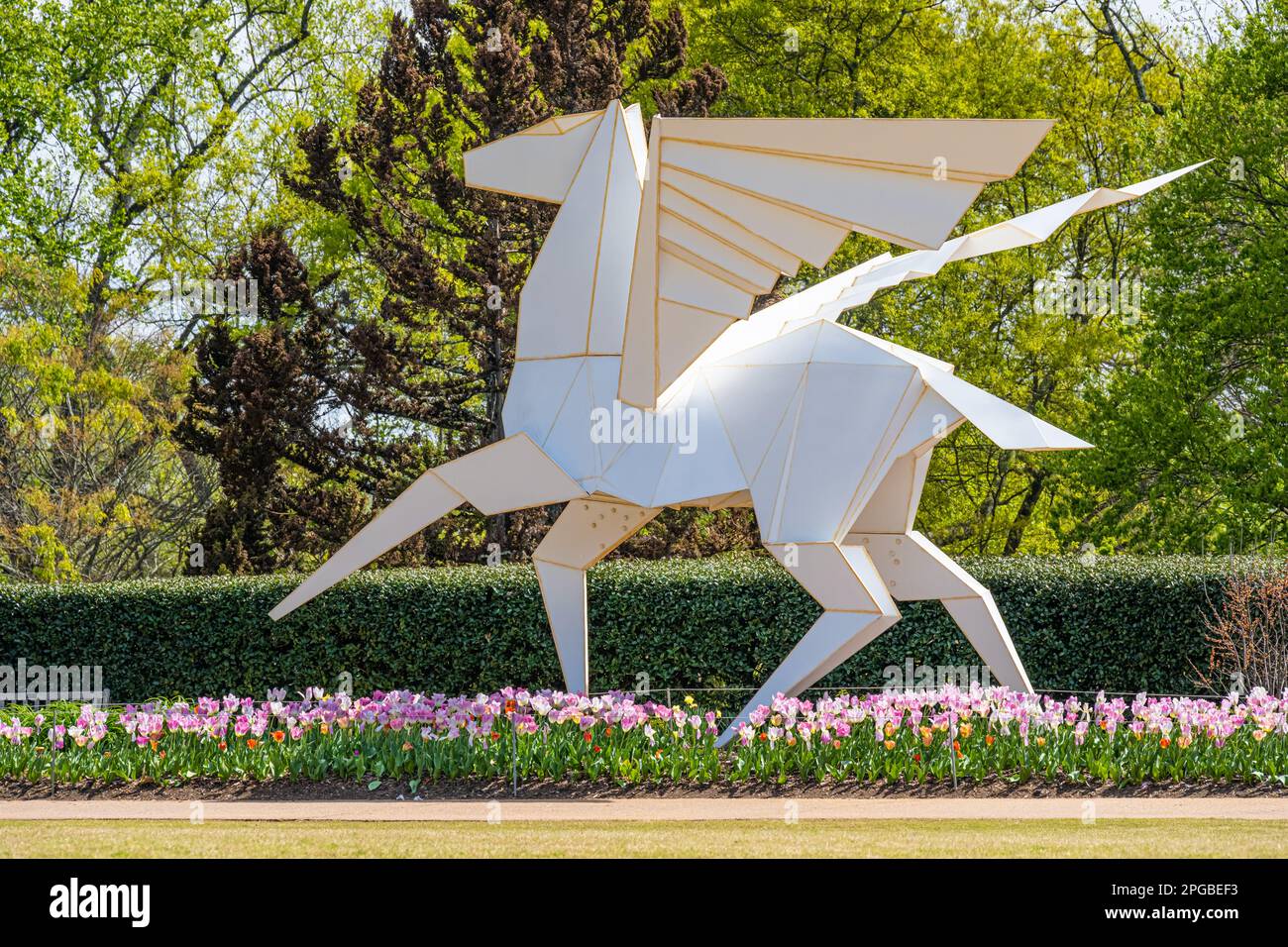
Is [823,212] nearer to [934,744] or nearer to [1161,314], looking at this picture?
[934,744]

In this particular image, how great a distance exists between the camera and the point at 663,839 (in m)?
7.13

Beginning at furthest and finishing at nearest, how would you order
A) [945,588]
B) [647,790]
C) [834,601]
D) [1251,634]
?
[1251,634] < [945,588] < [647,790] < [834,601]

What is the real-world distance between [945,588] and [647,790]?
2.28m

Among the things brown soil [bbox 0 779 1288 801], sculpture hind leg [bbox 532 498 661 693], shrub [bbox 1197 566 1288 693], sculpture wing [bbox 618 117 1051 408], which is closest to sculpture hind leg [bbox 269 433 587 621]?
sculpture hind leg [bbox 532 498 661 693]

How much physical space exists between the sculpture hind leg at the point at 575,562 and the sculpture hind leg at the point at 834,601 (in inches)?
54.8

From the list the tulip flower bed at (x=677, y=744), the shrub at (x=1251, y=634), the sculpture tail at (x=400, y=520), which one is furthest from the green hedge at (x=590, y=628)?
the sculpture tail at (x=400, y=520)

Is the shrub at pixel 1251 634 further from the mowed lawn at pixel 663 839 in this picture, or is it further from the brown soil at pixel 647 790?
the mowed lawn at pixel 663 839

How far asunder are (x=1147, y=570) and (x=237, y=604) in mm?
8562

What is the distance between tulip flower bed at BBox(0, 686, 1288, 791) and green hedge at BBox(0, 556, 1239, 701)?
334 centimetres

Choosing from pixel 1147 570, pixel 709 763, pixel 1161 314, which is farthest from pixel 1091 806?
pixel 1161 314

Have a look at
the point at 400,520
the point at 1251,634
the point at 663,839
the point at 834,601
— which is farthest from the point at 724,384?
the point at 1251,634

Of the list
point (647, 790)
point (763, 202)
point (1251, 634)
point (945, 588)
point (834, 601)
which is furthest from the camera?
point (1251, 634)

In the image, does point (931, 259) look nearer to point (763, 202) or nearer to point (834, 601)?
point (763, 202)

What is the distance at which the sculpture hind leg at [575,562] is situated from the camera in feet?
32.3
